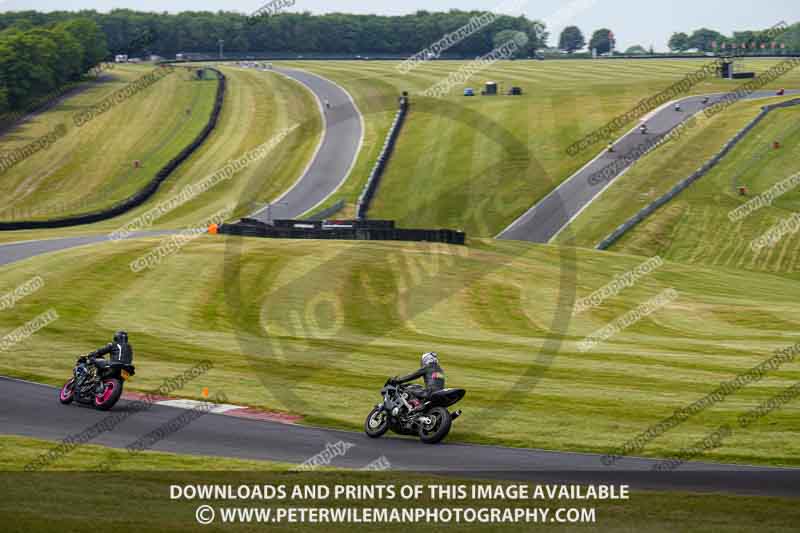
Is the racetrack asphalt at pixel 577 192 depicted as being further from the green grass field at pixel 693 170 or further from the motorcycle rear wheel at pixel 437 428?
the motorcycle rear wheel at pixel 437 428

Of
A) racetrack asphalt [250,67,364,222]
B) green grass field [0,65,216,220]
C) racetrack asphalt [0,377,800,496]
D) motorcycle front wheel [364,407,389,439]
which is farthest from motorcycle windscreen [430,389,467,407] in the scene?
green grass field [0,65,216,220]

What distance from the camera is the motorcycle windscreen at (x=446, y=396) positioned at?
21.6 metres

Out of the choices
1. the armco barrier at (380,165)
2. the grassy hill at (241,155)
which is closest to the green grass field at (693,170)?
the armco barrier at (380,165)

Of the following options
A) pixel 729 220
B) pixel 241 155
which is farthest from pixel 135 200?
pixel 729 220

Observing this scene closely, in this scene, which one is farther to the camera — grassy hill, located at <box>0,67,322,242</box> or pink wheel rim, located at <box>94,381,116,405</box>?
grassy hill, located at <box>0,67,322,242</box>

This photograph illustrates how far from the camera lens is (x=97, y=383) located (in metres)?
25.1

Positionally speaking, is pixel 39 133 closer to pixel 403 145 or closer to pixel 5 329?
pixel 403 145

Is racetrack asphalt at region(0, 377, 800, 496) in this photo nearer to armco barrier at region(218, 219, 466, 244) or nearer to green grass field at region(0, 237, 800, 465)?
green grass field at region(0, 237, 800, 465)

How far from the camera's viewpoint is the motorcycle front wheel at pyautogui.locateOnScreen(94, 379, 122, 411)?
24.7 m

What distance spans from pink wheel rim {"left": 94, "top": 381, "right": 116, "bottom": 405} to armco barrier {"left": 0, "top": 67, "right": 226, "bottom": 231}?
161 ft

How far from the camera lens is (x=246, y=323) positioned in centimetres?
3950

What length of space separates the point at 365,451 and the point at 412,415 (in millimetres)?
1565

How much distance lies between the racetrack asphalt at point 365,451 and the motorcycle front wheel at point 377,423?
15cm

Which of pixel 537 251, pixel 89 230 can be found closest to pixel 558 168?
pixel 537 251
